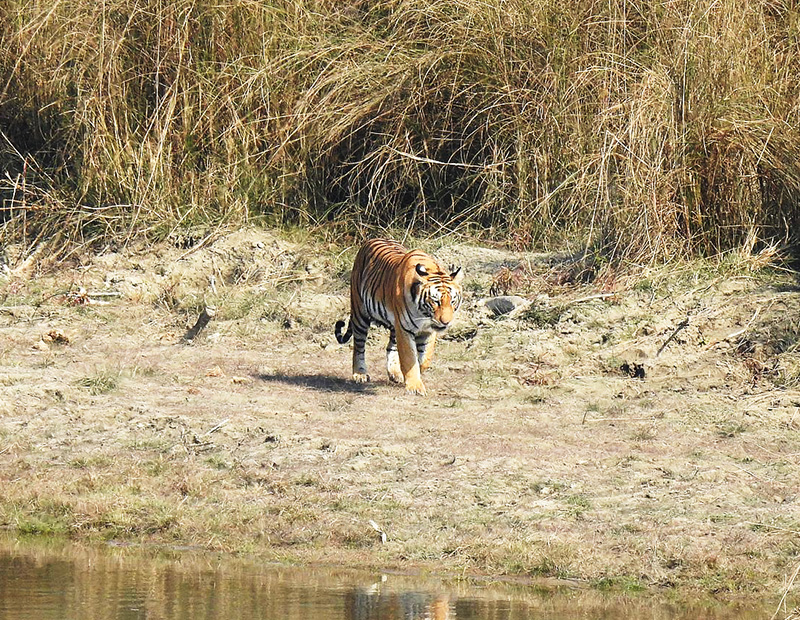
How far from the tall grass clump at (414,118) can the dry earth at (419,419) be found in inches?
17.4

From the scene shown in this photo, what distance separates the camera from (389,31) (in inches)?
496

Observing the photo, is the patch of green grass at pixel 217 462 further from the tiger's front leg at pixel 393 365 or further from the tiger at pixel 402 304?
the tiger's front leg at pixel 393 365

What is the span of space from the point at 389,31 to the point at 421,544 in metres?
6.77

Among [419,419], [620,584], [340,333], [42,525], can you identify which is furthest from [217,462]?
[620,584]

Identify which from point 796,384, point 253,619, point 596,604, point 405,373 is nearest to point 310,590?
point 253,619

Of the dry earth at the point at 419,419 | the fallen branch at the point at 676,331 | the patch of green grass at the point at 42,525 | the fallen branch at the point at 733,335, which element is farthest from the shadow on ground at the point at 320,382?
the patch of green grass at the point at 42,525

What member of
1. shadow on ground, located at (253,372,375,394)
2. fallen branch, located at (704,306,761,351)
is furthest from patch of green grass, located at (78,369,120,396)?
fallen branch, located at (704,306,761,351)

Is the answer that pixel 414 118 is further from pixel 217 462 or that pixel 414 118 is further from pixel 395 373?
pixel 217 462

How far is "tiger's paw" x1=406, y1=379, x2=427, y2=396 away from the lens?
9.28m

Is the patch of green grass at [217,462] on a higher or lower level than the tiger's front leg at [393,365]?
lower

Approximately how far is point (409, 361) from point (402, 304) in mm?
359

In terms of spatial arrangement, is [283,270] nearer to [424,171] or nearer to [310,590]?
[424,171]

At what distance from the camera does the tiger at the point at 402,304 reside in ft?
29.7

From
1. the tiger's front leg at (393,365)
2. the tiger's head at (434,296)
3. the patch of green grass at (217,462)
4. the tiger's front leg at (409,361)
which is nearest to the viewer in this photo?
the patch of green grass at (217,462)
